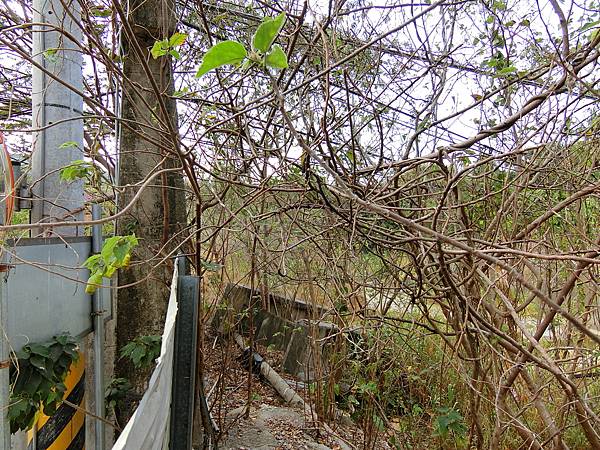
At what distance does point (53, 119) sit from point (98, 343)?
3.98 ft

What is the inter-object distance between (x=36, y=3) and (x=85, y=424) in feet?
7.80

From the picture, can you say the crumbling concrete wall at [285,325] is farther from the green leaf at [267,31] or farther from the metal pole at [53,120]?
the green leaf at [267,31]

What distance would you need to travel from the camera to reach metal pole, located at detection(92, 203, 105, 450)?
7.43 ft

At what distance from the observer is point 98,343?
7.64 feet

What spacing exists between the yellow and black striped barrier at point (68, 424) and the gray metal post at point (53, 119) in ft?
2.59

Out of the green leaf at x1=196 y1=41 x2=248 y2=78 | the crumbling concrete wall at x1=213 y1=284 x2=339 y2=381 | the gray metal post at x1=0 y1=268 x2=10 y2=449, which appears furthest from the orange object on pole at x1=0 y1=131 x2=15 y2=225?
the crumbling concrete wall at x1=213 y1=284 x2=339 y2=381

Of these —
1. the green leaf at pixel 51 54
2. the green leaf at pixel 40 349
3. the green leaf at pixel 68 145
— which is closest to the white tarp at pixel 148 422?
the green leaf at pixel 40 349

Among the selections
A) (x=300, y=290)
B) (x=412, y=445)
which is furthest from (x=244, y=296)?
(x=412, y=445)

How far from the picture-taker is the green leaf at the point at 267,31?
2.78ft

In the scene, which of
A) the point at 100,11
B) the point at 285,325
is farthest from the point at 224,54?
the point at 285,325

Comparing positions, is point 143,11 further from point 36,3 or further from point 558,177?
point 558,177

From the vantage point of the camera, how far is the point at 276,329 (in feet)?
19.6

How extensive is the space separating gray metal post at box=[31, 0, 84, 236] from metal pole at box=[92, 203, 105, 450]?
0.37 ft

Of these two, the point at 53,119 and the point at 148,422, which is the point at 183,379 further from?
the point at 53,119
